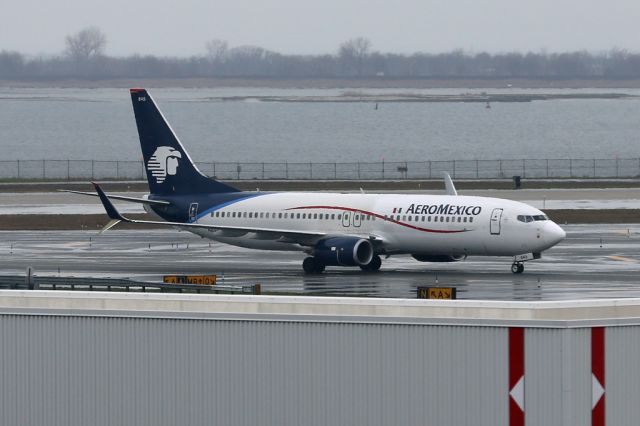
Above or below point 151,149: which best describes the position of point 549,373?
below

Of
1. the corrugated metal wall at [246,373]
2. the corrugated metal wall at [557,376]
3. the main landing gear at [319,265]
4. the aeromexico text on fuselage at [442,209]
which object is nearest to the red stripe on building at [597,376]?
the corrugated metal wall at [557,376]

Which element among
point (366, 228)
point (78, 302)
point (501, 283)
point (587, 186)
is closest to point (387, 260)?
point (366, 228)

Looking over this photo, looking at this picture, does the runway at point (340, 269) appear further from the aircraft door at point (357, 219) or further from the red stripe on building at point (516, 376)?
the red stripe on building at point (516, 376)

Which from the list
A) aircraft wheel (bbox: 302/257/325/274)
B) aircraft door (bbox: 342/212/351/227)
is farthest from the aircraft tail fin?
aircraft wheel (bbox: 302/257/325/274)

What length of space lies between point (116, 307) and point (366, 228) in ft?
114

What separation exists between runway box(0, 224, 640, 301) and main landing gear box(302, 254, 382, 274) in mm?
528

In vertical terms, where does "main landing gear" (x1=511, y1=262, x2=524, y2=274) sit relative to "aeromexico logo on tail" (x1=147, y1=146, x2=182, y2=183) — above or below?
below

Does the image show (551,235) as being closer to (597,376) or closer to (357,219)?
(357,219)

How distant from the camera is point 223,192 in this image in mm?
72188

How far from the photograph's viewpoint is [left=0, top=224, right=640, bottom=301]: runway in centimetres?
5866

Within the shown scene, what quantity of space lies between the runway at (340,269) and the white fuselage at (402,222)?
142 cm

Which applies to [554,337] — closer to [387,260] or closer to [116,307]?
[116,307]

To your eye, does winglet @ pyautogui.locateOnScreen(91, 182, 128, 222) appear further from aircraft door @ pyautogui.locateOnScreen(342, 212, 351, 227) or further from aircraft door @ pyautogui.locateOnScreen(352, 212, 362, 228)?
aircraft door @ pyautogui.locateOnScreen(352, 212, 362, 228)

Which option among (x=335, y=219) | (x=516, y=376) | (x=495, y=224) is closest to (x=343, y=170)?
(x=335, y=219)
